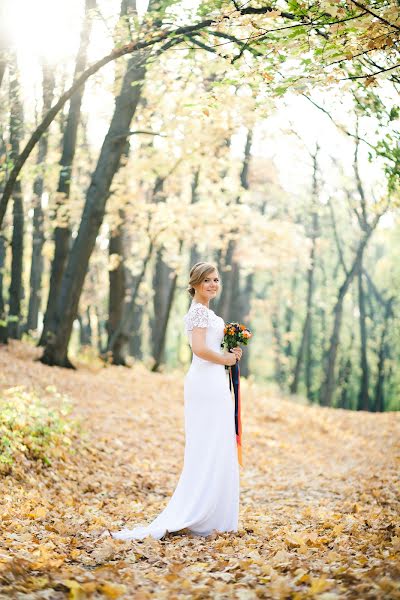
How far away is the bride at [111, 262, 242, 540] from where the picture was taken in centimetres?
578

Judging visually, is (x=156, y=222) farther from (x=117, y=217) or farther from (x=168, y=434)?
(x=168, y=434)

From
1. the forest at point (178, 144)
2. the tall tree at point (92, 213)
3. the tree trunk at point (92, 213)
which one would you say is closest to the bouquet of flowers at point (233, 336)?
the forest at point (178, 144)

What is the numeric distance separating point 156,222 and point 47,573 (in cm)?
1485

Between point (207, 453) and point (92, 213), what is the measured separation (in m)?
9.63

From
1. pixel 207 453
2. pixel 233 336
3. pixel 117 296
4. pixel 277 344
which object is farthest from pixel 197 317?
pixel 277 344

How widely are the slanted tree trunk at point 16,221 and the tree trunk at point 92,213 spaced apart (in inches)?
45.4

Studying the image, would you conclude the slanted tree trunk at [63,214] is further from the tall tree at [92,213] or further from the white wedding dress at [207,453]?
the white wedding dress at [207,453]

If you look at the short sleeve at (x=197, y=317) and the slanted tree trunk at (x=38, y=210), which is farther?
the slanted tree trunk at (x=38, y=210)

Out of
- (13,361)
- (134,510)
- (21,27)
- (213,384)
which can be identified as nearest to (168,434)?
(13,361)

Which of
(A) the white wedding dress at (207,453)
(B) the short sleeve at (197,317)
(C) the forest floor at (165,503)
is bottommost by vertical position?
(C) the forest floor at (165,503)

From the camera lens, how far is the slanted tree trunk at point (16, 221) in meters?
10.3

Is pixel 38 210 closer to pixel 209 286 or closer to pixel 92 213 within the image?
pixel 92 213

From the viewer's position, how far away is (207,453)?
5.87 meters

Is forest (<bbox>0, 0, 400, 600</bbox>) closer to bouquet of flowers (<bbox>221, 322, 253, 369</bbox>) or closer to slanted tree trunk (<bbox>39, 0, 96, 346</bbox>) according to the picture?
slanted tree trunk (<bbox>39, 0, 96, 346</bbox>)
